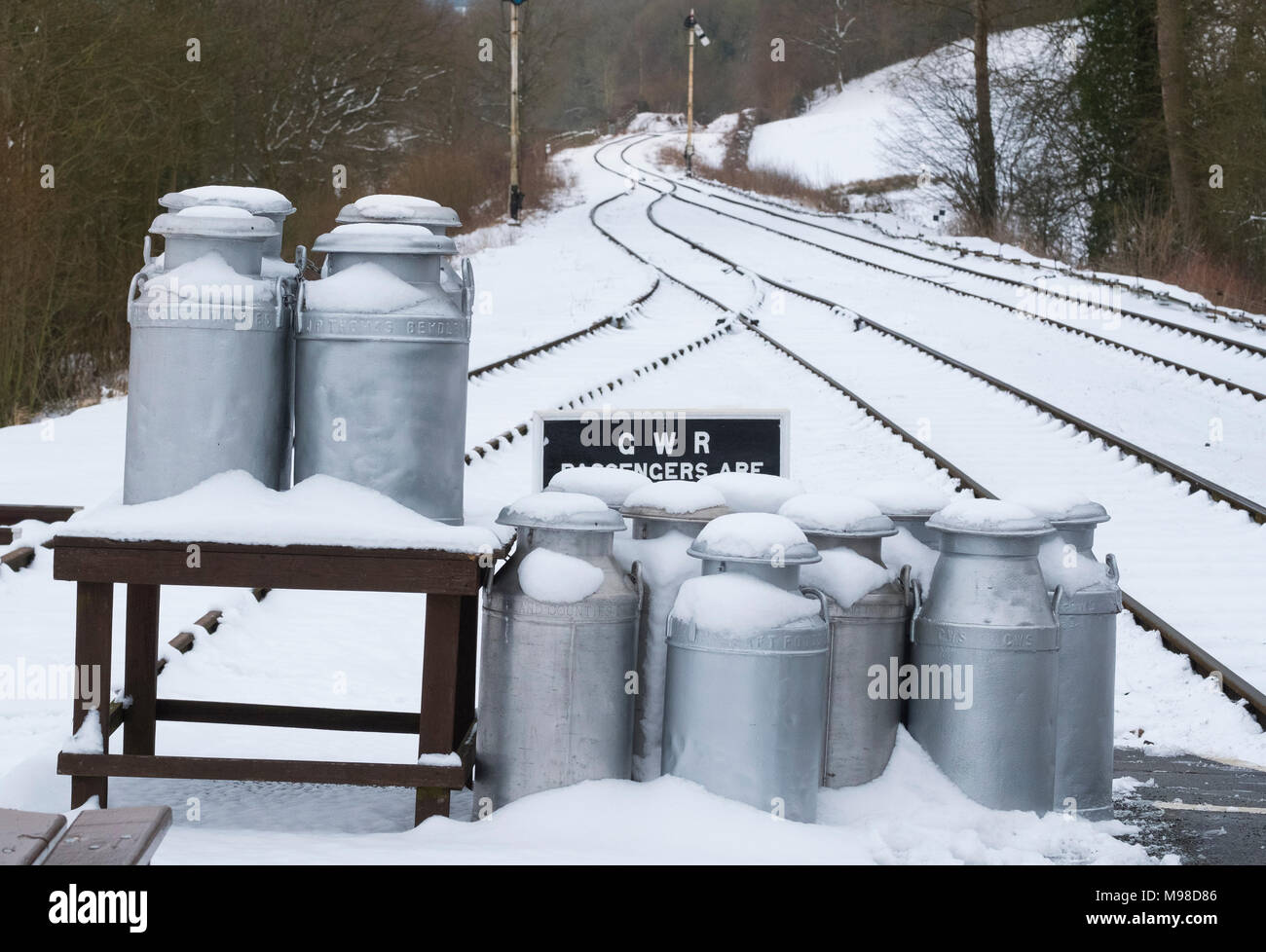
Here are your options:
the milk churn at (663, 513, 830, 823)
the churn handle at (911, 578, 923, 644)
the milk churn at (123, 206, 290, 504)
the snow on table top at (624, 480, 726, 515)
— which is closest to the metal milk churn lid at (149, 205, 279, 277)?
the milk churn at (123, 206, 290, 504)

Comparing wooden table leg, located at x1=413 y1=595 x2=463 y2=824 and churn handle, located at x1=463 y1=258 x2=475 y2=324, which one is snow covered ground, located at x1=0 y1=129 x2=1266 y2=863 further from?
churn handle, located at x1=463 y1=258 x2=475 y2=324

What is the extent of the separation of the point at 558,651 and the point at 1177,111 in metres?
24.3

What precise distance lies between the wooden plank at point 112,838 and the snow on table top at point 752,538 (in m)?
1.46

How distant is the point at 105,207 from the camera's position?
17078 millimetres

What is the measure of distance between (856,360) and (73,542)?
42.0ft

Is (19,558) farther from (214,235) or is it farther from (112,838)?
(112,838)

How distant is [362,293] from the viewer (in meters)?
3.82

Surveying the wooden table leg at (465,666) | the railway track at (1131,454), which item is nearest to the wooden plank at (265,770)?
the wooden table leg at (465,666)

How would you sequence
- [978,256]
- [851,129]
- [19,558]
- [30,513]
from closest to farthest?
[19,558] → [30,513] → [978,256] → [851,129]

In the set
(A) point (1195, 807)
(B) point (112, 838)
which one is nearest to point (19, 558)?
(B) point (112, 838)

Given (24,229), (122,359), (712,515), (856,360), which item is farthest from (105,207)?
(712,515)

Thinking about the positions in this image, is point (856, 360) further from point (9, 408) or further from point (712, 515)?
point (712, 515)

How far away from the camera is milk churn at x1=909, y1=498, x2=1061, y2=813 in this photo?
13.1ft

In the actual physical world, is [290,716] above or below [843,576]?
below
